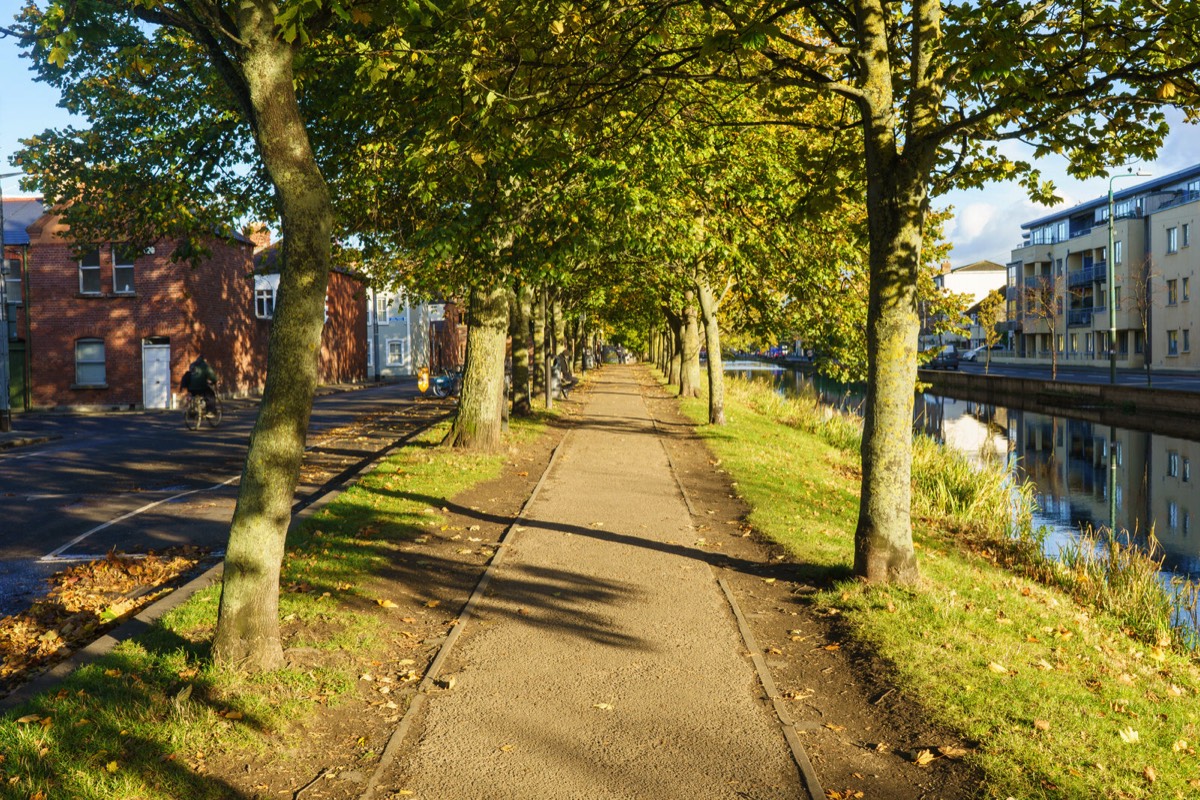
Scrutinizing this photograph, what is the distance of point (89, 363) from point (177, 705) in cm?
3820

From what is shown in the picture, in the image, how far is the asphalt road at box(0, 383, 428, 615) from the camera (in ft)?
37.7

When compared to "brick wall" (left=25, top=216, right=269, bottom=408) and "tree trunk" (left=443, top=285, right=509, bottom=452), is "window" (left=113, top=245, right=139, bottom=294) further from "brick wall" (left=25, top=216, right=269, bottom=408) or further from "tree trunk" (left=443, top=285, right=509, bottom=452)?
→ "tree trunk" (left=443, top=285, right=509, bottom=452)

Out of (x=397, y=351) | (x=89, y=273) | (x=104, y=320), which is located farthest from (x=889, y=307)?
(x=397, y=351)

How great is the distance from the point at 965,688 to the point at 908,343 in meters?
3.54

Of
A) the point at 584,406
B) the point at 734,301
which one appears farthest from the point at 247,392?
the point at 734,301

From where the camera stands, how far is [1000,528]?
1558cm

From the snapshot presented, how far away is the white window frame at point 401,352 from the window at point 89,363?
33.7 m

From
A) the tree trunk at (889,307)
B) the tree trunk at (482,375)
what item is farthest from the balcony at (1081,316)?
the tree trunk at (889,307)

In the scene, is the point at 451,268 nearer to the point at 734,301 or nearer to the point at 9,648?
the point at 9,648

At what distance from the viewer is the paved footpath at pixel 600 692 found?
5355 mm

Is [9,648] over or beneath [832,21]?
beneath

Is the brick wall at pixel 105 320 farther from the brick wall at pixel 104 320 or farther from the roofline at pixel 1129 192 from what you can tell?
the roofline at pixel 1129 192

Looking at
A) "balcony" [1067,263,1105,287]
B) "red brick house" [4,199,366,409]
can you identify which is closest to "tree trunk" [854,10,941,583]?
"red brick house" [4,199,366,409]

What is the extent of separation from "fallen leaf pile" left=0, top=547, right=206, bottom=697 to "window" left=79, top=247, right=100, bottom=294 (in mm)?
32630
